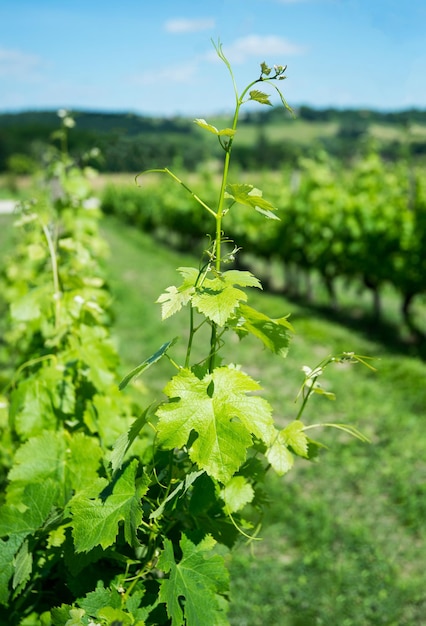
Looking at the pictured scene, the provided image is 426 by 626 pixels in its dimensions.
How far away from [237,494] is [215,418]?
0.28 metres

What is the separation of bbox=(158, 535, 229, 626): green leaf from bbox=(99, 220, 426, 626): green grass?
492mm

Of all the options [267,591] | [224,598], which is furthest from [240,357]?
[224,598]

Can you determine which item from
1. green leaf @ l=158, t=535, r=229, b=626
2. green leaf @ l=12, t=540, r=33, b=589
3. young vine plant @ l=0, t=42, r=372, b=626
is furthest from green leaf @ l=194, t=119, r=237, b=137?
green leaf @ l=12, t=540, r=33, b=589

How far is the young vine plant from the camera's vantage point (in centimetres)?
118

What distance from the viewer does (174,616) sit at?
1152 millimetres

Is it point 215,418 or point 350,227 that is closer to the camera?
point 215,418

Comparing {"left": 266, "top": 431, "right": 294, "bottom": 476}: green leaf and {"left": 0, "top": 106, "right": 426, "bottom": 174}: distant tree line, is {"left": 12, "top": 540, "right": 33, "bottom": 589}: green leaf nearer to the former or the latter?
{"left": 266, "top": 431, "right": 294, "bottom": 476}: green leaf

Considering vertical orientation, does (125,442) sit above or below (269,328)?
below

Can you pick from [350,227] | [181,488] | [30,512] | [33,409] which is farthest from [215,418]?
[350,227]

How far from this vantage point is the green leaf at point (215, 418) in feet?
3.82

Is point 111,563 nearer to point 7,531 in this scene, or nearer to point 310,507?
point 7,531

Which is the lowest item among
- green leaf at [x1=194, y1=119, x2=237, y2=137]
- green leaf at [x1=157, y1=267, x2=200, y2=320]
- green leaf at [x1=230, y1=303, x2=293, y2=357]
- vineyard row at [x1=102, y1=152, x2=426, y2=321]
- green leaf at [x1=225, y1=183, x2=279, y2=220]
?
vineyard row at [x1=102, y1=152, x2=426, y2=321]

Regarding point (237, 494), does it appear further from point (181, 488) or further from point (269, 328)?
point (269, 328)

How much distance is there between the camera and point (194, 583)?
1234 millimetres
